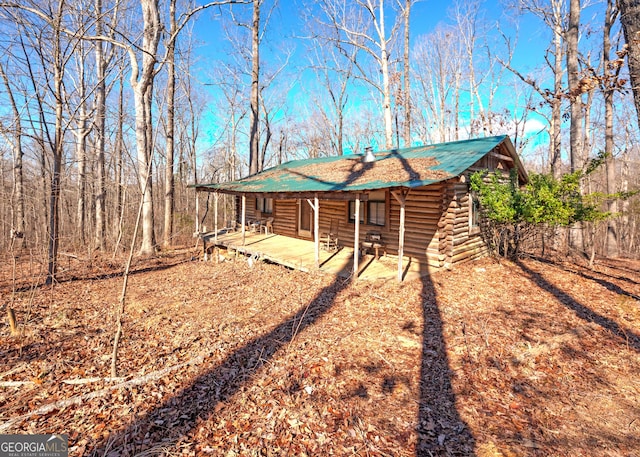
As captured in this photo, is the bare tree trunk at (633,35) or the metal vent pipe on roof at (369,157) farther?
the metal vent pipe on roof at (369,157)

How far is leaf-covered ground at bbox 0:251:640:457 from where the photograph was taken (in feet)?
10.7

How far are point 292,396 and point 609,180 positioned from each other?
17.6 meters

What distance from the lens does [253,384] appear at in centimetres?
420

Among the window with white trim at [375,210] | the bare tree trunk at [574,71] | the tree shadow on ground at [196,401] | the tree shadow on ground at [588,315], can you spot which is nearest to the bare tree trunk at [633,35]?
the tree shadow on ground at [588,315]

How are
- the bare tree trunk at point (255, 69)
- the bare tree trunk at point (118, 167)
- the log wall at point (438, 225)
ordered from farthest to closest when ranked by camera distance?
1. the bare tree trunk at point (255, 69)
2. the log wall at point (438, 225)
3. the bare tree trunk at point (118, 167)

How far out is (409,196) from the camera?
423 inches

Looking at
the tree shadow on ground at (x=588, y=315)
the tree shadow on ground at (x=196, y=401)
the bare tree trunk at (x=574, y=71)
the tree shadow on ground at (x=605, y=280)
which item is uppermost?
the bare tree trunk at (x=574, y=71)

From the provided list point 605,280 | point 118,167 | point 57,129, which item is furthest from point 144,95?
point 605,280

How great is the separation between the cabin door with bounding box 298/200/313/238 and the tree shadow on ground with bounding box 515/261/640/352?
28.0 feet

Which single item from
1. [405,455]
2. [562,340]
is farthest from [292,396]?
[562,340]

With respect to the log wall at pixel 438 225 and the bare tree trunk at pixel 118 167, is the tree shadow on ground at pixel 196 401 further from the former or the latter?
the log wall at pixel 438 225

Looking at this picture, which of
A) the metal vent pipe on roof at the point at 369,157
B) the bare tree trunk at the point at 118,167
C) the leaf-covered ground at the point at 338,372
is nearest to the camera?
the leaf-covered ground at the point at 338,372

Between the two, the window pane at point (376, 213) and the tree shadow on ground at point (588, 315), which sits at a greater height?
the window pane at point (376, 213)

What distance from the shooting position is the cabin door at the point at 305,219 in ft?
47.1
